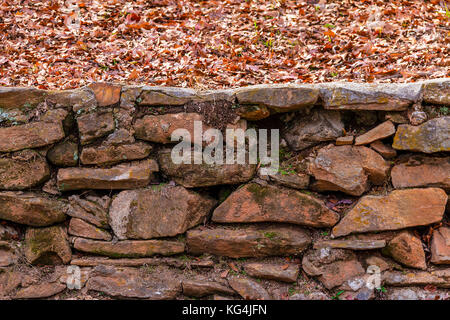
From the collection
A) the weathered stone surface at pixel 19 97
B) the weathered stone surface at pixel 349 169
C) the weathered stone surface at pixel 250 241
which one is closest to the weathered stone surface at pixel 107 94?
the weathered stone surface at pixel 19 97

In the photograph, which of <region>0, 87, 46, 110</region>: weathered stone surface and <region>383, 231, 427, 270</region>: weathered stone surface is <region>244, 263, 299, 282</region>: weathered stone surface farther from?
<region>0, 87, 46, 110</region>: weathered stone surface

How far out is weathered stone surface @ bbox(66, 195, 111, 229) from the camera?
3.31 m

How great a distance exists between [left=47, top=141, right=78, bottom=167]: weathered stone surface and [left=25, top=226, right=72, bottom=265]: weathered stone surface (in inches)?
23.0

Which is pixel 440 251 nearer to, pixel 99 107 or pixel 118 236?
pixel 118 236

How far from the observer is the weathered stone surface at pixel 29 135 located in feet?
10.7

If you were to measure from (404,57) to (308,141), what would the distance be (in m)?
1.84

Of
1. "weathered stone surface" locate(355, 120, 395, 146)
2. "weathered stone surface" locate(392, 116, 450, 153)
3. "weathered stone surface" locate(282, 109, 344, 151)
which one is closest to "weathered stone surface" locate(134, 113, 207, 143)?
"weathered stone surface" locate(282, 109, 344, 151)

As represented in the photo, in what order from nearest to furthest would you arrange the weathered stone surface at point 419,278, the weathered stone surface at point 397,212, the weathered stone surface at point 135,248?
1. the weathered stone surface at point 419,278
2. the weathered stone surface at point 397,212
3. the weathered stone surface at point 135,248

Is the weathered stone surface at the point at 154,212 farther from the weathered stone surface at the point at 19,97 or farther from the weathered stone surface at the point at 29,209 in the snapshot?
the weathered stone surface at the point at 19,97

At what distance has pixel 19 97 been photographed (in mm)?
3324

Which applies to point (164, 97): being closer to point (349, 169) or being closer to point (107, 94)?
point (107, 94)

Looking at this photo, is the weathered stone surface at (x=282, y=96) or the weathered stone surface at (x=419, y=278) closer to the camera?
the weathered stone surface at (x=419, y=278)

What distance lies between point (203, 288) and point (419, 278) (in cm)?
172

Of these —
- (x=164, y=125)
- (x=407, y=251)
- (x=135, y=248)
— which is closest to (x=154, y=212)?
(x=135, y=248)
